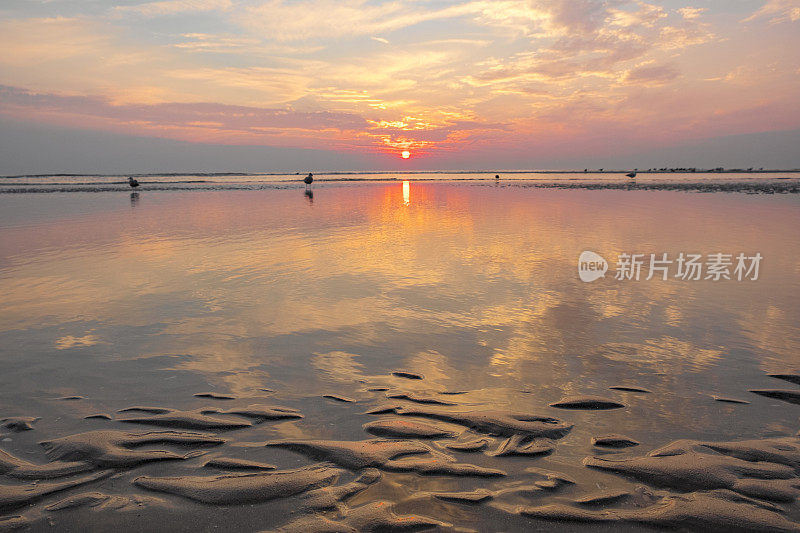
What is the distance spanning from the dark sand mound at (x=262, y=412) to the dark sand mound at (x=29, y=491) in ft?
3.67

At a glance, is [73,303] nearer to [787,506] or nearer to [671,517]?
[671,517]

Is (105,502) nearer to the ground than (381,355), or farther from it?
nearer to the ground

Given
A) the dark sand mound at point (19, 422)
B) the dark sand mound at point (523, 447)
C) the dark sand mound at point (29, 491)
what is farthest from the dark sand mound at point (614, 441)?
the dark sand mound at point (19, 422)

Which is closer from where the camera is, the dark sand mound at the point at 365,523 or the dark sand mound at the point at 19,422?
the dark sand mound at the point at 365,523

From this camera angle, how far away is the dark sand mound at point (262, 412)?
427cm

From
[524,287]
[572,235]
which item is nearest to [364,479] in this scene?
[524,287]

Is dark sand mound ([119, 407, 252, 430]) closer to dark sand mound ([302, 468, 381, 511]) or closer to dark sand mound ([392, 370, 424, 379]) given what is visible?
dark sand mound ([302, 468, 381, 511])

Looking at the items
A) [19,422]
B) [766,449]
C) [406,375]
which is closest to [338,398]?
[406,375]

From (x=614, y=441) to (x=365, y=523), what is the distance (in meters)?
2.17

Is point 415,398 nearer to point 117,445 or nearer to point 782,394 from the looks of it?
point 117,445

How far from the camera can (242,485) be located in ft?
10.7

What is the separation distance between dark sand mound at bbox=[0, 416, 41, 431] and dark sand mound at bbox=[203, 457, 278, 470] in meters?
1.84

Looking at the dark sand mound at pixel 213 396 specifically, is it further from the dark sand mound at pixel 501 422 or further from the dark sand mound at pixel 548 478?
the dark sand mound at pixel 548 478

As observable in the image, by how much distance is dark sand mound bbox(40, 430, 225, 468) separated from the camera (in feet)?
11.8
